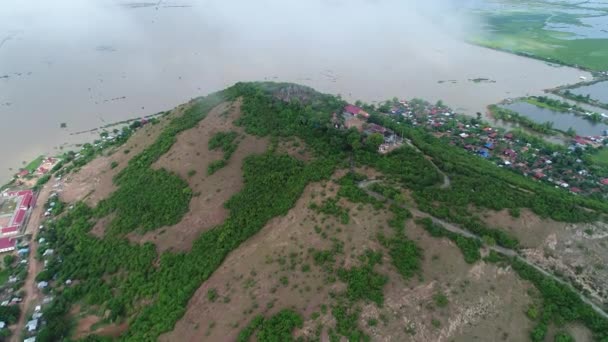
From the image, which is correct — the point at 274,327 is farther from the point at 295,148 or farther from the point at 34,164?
the point at 34,164

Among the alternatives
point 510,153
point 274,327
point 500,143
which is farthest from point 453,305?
point 500,143

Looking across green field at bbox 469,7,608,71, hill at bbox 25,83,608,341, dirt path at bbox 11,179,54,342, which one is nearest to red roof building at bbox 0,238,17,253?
dirt path at bbox 11,179,54,342

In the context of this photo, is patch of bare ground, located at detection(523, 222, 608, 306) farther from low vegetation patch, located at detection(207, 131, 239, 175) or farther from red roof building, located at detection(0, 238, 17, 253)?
red roof building, located at detection(0, 238, 17, 253)

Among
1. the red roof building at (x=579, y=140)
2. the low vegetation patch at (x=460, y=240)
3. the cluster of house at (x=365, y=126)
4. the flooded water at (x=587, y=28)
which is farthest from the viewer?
the flooded water at (x=587, y=28)

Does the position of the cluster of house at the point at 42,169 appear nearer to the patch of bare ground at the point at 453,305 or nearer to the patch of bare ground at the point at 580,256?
the patch of bare ground at the point at 453,305

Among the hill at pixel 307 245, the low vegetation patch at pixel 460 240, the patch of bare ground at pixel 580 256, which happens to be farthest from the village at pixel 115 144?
the patch of bare ground at pixel 580 256

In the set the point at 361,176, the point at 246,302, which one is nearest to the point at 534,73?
the point at 361,176
